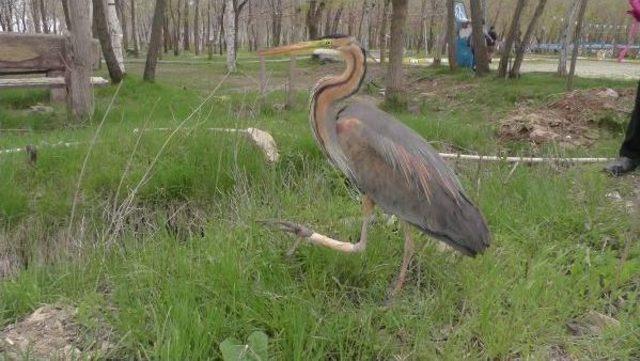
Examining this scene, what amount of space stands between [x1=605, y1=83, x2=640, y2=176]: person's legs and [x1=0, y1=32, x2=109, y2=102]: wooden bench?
6701 millimetres

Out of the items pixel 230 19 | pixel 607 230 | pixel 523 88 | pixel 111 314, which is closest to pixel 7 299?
pixel 111 314

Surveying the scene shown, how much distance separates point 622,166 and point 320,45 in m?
3.39

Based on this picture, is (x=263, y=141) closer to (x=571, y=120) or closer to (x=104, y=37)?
(x=571, y=120)

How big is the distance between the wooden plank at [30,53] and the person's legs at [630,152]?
22.7 ft

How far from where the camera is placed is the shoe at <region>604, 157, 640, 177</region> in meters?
4.94

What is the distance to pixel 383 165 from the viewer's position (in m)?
2.88

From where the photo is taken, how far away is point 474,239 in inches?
107

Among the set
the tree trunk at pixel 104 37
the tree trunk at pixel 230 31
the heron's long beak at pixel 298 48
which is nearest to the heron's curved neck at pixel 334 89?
the heron's long beak at pixel 298 48

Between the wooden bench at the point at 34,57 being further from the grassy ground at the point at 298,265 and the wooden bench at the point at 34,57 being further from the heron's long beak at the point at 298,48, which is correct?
the heron's long beak at the point at 298,48

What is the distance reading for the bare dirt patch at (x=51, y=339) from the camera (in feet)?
7.73

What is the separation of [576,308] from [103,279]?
251cm

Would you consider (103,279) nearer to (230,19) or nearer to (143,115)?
(143,115)

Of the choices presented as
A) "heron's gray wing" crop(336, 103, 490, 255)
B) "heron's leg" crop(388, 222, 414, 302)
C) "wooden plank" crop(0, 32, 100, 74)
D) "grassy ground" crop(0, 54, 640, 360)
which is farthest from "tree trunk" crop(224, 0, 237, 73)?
"heron's leg" crop(388, 222, 414, 302)

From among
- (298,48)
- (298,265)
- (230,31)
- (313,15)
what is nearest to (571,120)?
(298,48)
